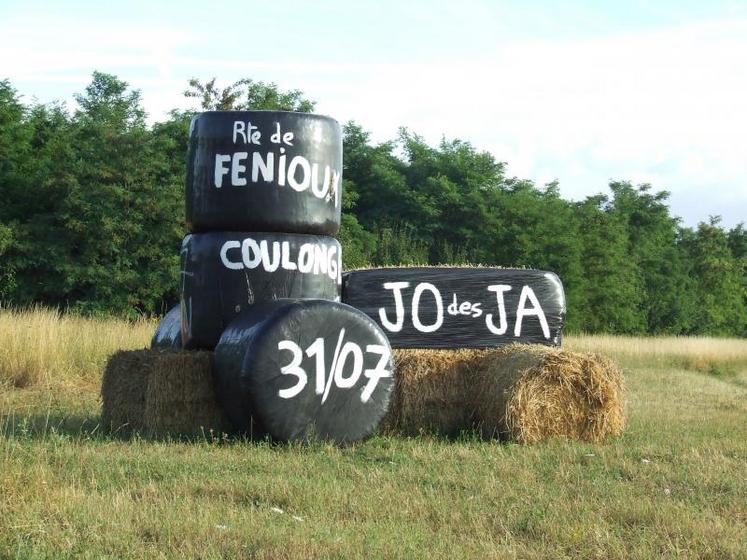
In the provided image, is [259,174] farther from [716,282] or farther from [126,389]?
[716,282]

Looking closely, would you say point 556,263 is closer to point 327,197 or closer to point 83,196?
point 83,196

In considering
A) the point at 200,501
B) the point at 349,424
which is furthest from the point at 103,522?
the point at 349,424

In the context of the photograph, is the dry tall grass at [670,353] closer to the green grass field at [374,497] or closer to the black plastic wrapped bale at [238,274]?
the black plastic wrapped bale at [238,274]

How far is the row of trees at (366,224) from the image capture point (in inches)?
1237

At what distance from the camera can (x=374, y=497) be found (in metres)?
6.68

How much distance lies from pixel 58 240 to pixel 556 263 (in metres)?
22.1

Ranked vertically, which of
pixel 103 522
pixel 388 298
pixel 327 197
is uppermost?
pixel 327 197

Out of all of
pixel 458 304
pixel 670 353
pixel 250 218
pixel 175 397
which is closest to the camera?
pixel 175 397

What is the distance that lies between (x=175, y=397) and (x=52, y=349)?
6687 millimetres

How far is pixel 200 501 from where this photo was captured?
21.1 ft

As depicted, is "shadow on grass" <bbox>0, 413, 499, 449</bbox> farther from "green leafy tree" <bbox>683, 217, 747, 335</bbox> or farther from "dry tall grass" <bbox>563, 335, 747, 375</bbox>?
"green leafy tree" <bbox>683, 217, 747, 335</bbox>

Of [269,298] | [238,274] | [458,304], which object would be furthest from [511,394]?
[238,274]

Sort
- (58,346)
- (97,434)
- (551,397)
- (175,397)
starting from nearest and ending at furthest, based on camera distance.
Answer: (175,397) < (97,434) < (551,397) < (58,346)

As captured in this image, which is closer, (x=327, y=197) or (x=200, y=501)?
(x=200, y=501)
